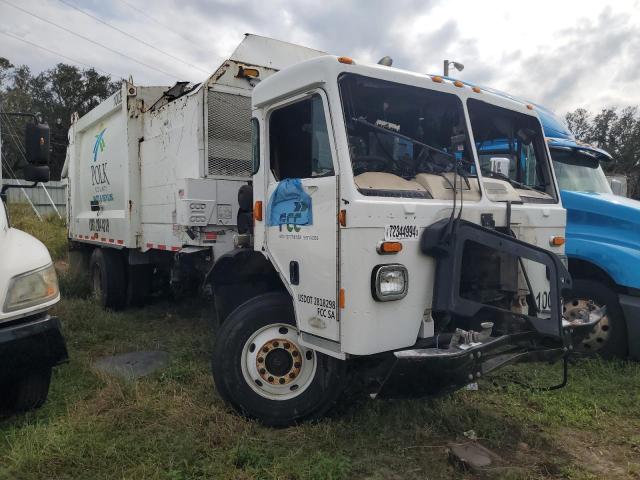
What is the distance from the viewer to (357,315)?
122 inches

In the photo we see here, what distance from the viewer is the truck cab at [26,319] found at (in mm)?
3201

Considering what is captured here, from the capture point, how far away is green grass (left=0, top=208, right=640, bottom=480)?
3.13 meters

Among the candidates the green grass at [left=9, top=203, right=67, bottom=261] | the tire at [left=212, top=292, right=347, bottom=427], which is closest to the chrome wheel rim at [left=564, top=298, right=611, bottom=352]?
the tire at [left=212, top=292, right=347, bottom=427]

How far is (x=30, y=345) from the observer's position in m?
3.25

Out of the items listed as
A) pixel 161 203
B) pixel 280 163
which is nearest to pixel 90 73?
pixel 161 203

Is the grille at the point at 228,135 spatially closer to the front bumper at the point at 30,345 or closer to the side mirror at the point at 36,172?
the side mirror at the point at 36,172

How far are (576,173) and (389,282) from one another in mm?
4052

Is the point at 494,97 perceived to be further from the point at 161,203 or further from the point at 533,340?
the point at 161,203

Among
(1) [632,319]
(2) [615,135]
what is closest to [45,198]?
(1) [632,319]

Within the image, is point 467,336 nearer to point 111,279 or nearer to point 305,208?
point 305,208

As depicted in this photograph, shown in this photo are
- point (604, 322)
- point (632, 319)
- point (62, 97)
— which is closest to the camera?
point (632, 319)

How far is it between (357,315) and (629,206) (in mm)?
3797

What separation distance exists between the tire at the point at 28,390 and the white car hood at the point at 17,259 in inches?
26.0

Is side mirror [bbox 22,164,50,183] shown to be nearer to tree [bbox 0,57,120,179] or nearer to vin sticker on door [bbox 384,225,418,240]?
A: vin sticker on door [bbox 384,225,418,240]
